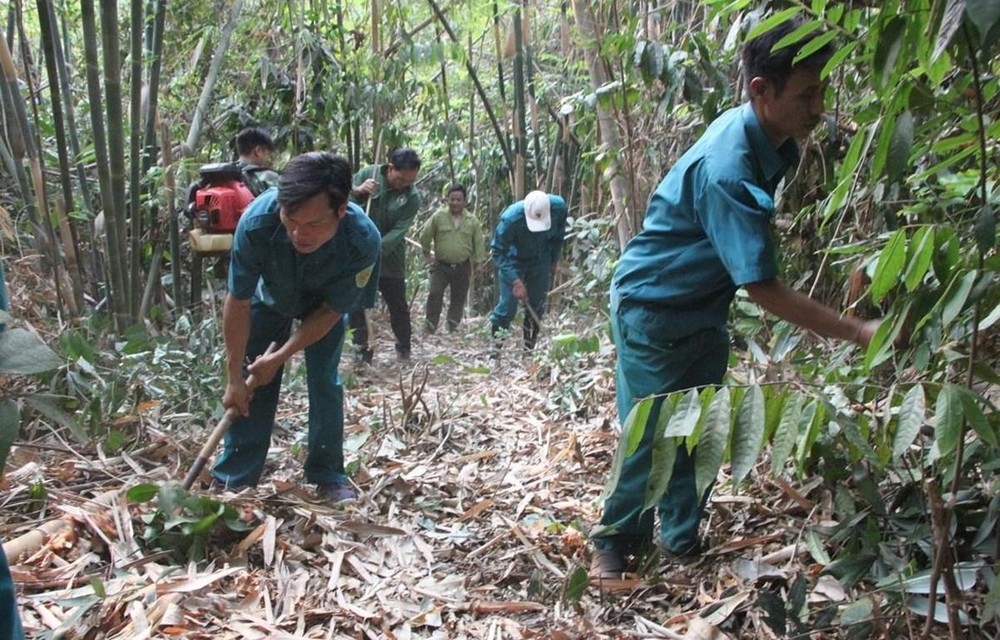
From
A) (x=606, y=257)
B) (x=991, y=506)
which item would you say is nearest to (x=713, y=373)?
(x=991, y=506)

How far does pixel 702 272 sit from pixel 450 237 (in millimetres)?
5124

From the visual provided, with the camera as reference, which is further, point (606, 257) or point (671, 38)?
point (606, 257)

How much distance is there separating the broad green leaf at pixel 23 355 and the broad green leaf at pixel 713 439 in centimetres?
98

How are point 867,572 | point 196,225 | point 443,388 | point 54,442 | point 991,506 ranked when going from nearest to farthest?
1. point 991,506
2. point 867,572
3. point 54,442
4. point 196,225
5. point 443,388

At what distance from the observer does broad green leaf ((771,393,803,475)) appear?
4.75ft

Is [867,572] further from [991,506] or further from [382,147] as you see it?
[382,147]

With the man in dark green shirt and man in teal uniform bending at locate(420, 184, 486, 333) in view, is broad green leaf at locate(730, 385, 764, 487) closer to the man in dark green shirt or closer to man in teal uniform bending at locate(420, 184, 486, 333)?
the man in dark green shirt

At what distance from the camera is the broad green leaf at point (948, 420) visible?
1350 mm

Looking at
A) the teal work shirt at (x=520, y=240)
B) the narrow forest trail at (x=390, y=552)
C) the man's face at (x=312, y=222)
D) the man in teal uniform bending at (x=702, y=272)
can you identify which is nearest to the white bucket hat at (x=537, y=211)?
the teal work shirt at (x=520, y=240)

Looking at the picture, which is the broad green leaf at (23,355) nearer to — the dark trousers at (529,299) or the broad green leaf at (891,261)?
the broad green leaf at (891,261)

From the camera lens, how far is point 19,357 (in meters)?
1.16

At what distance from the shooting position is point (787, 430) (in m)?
1.48

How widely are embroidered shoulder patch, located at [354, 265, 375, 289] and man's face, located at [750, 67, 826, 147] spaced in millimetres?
1494

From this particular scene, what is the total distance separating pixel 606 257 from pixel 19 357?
14.4 ft
